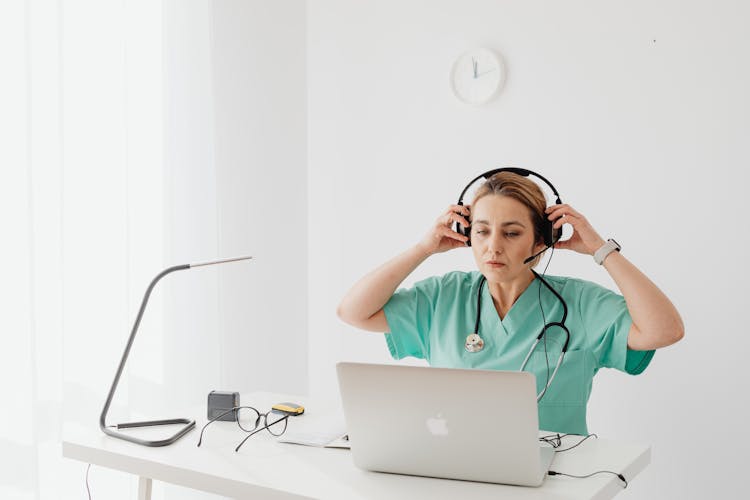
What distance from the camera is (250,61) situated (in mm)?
2938

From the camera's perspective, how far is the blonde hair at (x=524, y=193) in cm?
182

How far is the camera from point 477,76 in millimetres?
2748

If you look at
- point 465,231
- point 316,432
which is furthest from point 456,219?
point 316,432

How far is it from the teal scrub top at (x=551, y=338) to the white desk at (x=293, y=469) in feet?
0.87

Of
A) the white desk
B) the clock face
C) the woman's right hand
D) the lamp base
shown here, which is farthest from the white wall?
the lamp base

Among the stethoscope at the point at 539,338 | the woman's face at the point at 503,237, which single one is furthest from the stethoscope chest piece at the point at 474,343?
the woman's face at the point at 503,237

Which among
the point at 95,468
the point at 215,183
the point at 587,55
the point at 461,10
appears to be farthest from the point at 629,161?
the point at 95,468

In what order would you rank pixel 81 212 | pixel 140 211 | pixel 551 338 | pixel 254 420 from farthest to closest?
pixel 140 211 → pixel 81 212 → pixel 551 338 → pixel 254 420

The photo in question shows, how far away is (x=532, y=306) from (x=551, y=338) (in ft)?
0.31

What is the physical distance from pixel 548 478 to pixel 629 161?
57.7 inches

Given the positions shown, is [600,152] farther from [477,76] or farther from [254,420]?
[254,420]

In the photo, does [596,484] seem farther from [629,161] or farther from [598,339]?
[629,161]

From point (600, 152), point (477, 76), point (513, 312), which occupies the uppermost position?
point (477, 76)

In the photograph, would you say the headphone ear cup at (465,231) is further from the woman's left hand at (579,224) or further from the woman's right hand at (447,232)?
the woman's left hand at (579,224)
